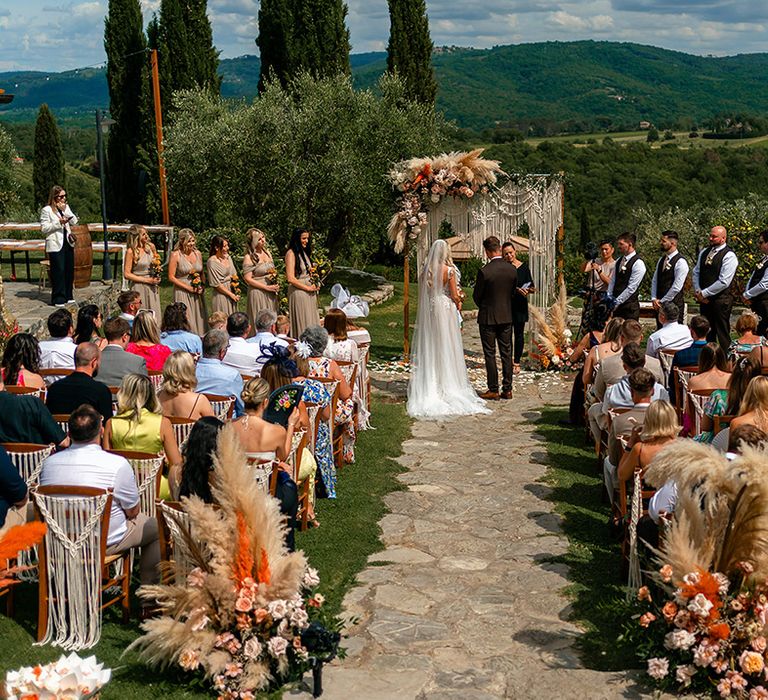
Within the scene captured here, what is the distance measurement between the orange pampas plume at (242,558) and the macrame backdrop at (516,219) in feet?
29.9

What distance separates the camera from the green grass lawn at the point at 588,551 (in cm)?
559

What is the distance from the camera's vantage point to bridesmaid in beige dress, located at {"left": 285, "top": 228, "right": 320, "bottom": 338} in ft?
41.0

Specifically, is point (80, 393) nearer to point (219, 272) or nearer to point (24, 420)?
point (24, 420)

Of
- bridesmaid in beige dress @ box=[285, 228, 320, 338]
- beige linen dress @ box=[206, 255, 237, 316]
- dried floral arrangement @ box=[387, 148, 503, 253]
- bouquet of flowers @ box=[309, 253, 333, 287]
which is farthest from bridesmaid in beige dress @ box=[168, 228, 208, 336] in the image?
dried floral arrangement @ box=[387, 148, 503, 253]

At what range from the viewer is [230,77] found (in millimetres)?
181250

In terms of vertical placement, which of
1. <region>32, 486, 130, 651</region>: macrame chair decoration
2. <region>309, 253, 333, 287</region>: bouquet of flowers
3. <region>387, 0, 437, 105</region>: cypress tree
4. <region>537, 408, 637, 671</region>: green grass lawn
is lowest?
<region>537, 408, 637, 671</region>: green grass lawn

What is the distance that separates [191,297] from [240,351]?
3696 millimetres

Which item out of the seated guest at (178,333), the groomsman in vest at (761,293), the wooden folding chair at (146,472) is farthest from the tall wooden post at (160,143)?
the wooden folding chair at (146,472)

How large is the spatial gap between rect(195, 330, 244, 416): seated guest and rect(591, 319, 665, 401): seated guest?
3275mm

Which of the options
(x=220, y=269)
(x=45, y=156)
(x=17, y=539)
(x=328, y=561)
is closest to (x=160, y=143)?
(x=220, y=269)

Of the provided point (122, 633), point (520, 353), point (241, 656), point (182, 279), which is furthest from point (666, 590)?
point (520, 353)

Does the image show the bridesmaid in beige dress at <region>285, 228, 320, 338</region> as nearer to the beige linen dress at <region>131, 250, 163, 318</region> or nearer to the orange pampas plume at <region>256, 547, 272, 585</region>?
the beige linen dress at <region>131, 250, 163, 318</region>

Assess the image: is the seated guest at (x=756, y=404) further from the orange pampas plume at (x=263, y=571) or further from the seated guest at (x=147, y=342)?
the seated guest at (x=147, y=342)

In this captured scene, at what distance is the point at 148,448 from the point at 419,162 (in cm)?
821
